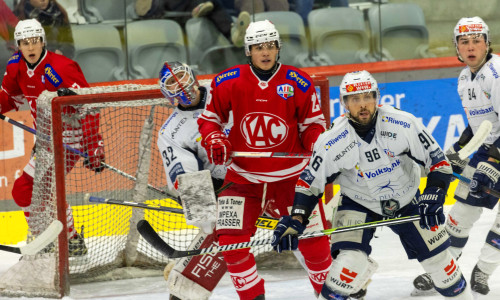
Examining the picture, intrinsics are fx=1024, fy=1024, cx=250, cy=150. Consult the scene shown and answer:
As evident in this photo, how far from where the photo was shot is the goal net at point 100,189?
4.96 m

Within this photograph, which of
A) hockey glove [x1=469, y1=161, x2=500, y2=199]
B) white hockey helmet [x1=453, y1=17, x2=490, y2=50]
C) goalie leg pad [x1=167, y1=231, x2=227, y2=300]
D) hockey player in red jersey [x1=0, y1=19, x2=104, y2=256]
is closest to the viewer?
goalie leg pad [x1=167, y1=231, x2=227, y2=300]

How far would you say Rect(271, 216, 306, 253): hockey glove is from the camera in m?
3.83

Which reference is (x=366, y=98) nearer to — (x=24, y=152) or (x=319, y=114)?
(x=319, y=114)

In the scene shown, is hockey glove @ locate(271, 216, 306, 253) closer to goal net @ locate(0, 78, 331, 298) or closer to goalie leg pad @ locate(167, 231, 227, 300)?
goalie leg pad @ locate(167, 231, 227, 300)

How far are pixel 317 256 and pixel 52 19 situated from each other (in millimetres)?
2989

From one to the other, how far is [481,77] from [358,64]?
2.14 m

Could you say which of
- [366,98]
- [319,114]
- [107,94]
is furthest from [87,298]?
[366,98]

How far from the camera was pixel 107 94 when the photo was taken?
5.02 m

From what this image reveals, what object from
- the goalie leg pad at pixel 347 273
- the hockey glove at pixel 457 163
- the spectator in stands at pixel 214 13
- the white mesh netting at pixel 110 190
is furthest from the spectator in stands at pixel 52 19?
the goalie leg pad at pixel 347 273

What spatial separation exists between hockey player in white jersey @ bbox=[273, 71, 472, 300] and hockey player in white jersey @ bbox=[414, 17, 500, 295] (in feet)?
2.73

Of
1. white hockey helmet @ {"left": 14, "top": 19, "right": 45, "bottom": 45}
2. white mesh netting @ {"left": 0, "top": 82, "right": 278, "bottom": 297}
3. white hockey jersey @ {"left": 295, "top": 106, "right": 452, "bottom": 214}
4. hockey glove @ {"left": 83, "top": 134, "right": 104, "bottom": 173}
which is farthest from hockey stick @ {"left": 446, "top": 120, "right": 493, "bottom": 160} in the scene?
white hockey helmet @ {"left": 14, "top": 19, "right": 45, "bottom": 45}

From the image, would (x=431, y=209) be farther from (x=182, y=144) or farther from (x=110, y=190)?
(x=110, y=190)

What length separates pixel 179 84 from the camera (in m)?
4.34

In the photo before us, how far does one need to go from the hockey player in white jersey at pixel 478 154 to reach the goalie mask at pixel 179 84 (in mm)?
1388
